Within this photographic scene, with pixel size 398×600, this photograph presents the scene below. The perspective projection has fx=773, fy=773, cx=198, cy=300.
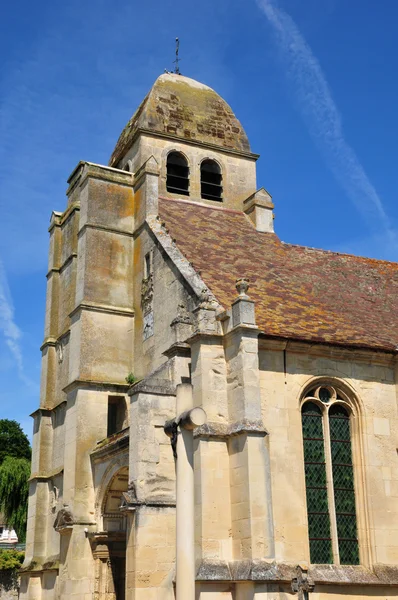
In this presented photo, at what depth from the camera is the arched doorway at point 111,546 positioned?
806 inches

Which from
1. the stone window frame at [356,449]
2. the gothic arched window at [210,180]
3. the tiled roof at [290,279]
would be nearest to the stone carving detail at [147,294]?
the tiled roof at [290,279]

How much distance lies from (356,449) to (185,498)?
754 cm

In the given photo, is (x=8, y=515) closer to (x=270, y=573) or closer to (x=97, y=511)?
(x=97, y=511)

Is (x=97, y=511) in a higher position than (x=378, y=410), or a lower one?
lower

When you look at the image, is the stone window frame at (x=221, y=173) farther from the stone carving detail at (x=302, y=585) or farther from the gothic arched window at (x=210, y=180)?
the stone carving detail at (x=302, y=585)

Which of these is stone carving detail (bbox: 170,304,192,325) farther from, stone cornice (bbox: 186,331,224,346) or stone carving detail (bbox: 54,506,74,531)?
stone carving detail (bbox: 54,506,74,531)

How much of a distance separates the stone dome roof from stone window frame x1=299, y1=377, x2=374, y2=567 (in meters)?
12.7

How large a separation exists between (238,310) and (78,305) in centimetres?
806

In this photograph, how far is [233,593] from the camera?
49.3ft

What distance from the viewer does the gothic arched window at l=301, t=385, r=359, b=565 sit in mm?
16484

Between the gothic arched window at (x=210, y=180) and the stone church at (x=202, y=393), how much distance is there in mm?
55

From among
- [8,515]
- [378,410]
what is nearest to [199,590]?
[378,410]

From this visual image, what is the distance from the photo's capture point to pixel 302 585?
14.6 meters

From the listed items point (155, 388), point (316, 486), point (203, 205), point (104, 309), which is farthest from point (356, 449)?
point (203, 205)
